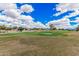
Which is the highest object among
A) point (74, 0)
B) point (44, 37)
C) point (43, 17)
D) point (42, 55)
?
point (74, 0)

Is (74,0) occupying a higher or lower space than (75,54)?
higher

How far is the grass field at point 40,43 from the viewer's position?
3.19m

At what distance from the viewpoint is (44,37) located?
3.27m

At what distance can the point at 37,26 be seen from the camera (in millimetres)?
3262

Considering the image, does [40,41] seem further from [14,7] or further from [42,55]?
[14,7]

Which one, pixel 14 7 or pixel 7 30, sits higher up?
pixel 14 7

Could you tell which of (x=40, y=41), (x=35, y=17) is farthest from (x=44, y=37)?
(x=35, y=17)

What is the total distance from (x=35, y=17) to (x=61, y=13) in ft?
1.16

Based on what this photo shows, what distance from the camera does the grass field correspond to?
10.5 feet

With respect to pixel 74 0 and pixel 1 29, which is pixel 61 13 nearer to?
pixel 74 0

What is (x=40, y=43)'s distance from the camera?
3225 millimetres

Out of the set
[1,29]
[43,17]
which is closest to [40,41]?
[43,17]

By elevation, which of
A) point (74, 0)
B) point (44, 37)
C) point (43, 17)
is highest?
point (74, 0)

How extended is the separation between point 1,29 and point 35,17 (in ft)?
1.57
